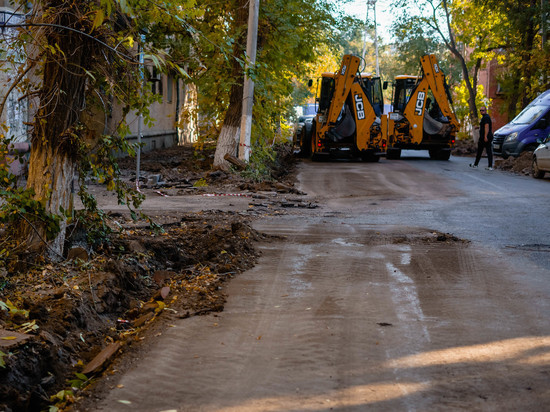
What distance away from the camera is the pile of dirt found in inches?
178

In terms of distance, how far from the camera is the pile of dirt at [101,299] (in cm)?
453

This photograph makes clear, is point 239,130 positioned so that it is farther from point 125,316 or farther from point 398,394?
point 398,394

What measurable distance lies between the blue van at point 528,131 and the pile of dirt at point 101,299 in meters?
20.6

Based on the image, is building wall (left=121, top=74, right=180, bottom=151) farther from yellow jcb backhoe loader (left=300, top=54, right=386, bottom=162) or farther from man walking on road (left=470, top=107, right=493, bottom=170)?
man walking on road (left=470, top=107, right=493, bottom=170)

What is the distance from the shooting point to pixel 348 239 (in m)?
9.91

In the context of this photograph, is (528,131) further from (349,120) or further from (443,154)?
(349,120)

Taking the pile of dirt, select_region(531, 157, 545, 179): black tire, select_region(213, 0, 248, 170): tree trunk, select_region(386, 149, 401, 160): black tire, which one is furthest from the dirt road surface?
select_region(386, 149, 401, 160): black tire

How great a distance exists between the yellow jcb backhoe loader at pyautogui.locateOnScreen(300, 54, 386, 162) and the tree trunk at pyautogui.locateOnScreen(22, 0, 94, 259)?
18613mm

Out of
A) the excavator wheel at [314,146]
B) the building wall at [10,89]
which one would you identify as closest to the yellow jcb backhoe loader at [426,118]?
the excavator wheel at [314,146]

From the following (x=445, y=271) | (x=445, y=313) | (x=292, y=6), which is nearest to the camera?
(x=445, y=313)

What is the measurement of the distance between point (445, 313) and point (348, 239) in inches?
152

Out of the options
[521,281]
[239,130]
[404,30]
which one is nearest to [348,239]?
[521,281]

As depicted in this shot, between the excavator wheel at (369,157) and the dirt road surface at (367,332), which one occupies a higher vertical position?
the excavator wheel at (369,157)

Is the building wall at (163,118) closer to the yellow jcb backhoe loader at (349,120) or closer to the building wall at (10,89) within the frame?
the yellow jcb backhoe loader at (349,120)
